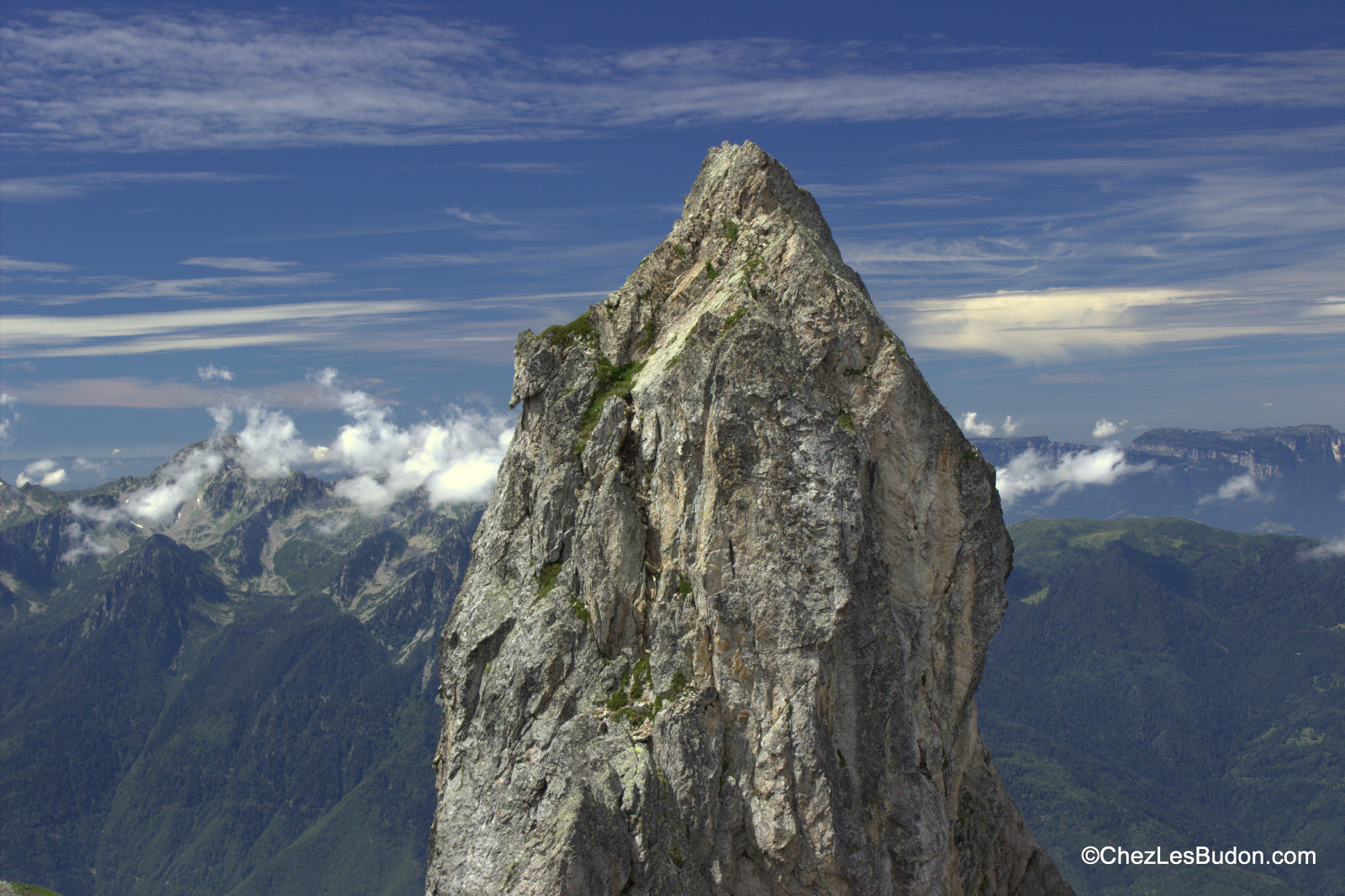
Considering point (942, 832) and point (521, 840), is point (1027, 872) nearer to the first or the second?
point (942, 832)

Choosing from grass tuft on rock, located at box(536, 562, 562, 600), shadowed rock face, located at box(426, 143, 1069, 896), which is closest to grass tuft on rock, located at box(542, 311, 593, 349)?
shadowed rock face, located at box(426, 143, 1069, 896)

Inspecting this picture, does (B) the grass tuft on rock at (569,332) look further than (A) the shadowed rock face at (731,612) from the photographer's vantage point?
Yes

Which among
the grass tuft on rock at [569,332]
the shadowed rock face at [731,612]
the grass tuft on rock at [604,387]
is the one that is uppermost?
the grass tuft on rock at [569,332]

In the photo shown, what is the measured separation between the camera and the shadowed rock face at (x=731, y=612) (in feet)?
105

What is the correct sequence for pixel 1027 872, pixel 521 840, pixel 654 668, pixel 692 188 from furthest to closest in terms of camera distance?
pixel 1027 872 → pixel 692 188 → pixel 654 668 → pixel 521 840

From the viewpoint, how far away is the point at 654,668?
110 feet

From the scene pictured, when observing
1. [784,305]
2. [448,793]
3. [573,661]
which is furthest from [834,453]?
[448,793]

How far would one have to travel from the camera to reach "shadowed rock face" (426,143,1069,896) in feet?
105

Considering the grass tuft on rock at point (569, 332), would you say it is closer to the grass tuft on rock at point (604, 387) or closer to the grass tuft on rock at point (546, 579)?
the grass tuft on rock at point (604, 387)

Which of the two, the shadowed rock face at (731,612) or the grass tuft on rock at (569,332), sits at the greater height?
the grass tuft on rock at (569,332)

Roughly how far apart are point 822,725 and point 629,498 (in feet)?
37.5

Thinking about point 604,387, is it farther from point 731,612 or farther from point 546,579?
point 731,612

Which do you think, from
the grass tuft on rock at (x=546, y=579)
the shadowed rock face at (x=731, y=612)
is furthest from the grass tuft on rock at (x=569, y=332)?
the grass tuft on rock at (x=546, y=579)

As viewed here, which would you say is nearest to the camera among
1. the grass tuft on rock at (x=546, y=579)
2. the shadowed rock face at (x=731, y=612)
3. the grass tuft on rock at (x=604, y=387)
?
the shadowed rock face at (x=731, y=612)
